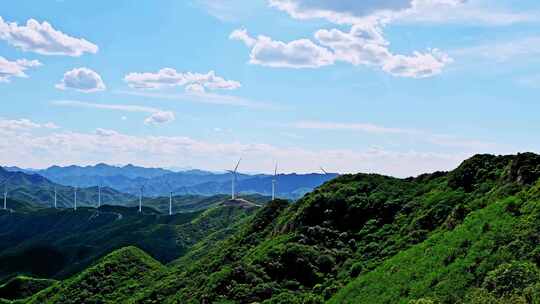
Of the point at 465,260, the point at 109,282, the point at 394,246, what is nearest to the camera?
the point at 465,260

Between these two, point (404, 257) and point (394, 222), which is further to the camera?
point (394, 222)

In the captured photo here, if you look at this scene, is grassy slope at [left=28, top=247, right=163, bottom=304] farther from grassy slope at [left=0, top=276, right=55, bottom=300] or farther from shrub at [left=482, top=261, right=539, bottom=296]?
shrub at [left=482, top=261, right=539, bottom=296]

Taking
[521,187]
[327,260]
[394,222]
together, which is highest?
[521,187]

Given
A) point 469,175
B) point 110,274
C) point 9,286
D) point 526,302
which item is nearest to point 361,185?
point 469,175

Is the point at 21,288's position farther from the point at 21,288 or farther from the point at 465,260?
the point at 465,260

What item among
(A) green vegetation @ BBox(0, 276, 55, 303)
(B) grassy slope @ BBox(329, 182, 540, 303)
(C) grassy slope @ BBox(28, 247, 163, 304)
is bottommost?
(A) green vegetation @ BBox(0, 276, 55, 303)

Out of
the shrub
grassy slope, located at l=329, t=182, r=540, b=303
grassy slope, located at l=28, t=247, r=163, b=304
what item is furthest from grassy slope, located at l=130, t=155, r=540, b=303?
grassy slope, located at l=28, t=247, r=163, b=304

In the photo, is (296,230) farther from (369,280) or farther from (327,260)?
(369,280)

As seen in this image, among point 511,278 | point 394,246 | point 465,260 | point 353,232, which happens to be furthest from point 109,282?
point 511,278
